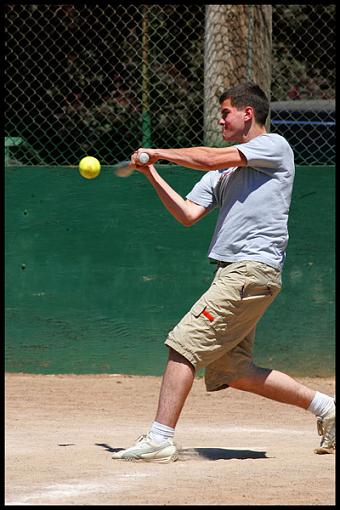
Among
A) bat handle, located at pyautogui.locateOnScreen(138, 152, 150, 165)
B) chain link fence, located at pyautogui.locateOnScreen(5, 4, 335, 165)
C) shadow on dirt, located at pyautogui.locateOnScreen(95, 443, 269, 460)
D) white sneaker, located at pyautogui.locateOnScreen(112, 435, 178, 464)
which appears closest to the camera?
white sneaker, located at pyautogui.locateOnScreen(112, 435, 178, 464)

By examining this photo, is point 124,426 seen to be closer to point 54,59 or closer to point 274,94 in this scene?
point 54,59

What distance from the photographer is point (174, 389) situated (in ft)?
17.0

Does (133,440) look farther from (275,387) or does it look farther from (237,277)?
(237,277)

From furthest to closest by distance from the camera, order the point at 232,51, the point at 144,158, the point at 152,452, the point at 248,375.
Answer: the point at 232,51
the point at 248,375
the point at 144,158
the point at 152,452

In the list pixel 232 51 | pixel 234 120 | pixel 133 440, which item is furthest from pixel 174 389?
pixel 232 51

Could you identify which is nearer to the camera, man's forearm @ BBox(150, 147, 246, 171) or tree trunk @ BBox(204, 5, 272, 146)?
man's forearm @ BBox(150, 147, 246, 171)

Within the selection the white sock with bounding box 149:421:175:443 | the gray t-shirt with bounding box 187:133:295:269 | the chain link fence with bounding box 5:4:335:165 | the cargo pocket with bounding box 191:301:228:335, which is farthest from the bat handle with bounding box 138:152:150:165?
the chain link fence with bounding box 5:4:335:165

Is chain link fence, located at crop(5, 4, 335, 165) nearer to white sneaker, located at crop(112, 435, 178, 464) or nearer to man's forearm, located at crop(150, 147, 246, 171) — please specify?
man's forearm, located at crop(150, 147, 246, 171)

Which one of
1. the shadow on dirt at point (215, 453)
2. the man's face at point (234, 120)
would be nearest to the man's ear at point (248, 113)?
the man's face at point (234, 120)

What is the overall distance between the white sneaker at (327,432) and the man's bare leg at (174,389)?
766mm

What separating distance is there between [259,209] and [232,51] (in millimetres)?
3026

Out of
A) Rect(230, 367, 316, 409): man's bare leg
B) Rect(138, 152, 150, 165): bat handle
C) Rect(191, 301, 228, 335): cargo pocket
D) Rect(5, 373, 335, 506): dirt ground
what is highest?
Rect(138, 152, 150, 165): bat handle

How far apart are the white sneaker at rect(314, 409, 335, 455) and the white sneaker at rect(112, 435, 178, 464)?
0.80m

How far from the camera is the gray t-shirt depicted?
5.28 m
